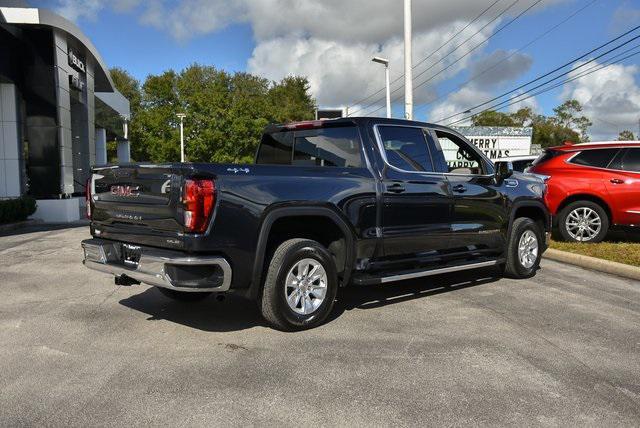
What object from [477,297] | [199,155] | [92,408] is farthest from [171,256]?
[199,155]

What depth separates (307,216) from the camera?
16.1ft

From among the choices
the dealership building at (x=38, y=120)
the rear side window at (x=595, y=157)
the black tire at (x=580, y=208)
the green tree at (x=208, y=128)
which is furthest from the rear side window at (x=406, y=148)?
the green tree at (x=208, y=128)

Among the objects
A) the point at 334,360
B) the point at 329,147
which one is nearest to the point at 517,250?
the point at 329,147

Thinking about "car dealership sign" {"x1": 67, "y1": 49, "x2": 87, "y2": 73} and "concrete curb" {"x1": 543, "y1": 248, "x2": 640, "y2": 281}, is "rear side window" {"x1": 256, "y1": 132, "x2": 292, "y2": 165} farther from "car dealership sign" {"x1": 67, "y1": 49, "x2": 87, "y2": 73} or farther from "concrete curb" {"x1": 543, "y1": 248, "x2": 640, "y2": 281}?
"car dealership sign" {"x1": 67, "y1": 49, "x2": 87, "y2": 73}

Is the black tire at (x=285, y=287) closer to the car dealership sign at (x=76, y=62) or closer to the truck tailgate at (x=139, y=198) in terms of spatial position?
the truck tailgate at (x=139, y=198)

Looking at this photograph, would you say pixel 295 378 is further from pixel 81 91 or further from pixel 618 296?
pixel 81 91

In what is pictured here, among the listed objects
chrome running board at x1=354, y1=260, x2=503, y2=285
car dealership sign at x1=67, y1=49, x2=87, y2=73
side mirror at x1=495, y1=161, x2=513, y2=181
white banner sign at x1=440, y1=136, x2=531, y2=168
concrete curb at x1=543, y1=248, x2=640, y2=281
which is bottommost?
concrete curb at x1=543, y1=248, x2=640, y2=281

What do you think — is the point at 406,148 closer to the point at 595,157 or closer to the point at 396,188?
the point at 396,188

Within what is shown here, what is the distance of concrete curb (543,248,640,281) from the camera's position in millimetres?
7668

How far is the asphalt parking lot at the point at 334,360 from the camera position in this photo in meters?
3.28

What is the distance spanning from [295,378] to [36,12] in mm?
15845

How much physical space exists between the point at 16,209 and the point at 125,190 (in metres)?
12.0

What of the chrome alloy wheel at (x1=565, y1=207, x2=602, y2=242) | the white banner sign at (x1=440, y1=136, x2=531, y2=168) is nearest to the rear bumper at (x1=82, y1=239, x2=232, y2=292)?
the chrome alloy wheel at (x1=565, y1=207, x2=602, y2=242)

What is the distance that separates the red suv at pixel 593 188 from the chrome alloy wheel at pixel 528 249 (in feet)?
8.18
